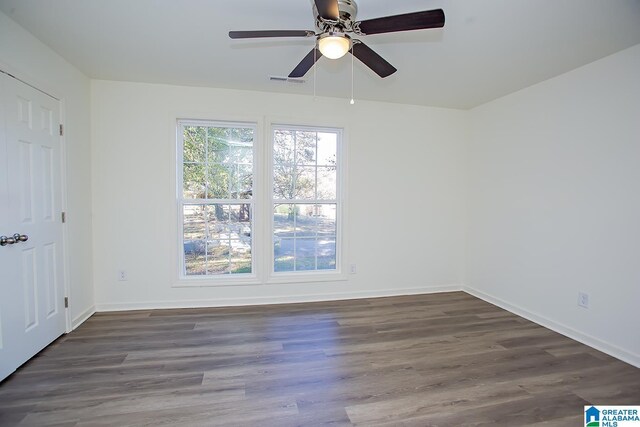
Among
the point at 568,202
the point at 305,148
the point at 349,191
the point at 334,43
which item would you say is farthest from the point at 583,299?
the point at 305,148

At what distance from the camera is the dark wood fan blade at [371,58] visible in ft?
5.86

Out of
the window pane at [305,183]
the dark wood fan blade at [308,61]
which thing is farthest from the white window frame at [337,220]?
the dark wood fan blade at [308,61]

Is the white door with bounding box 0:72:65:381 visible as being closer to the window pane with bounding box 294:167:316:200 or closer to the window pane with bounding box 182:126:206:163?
the window pane with bounding box 182:126:206:163

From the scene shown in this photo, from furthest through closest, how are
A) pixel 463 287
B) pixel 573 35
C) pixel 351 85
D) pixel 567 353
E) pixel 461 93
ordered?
pixel 463 287, pixel 461 93, pixel 351 85, pixel 567 353, pixel 573 35

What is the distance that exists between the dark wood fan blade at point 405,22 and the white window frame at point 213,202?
210 centimetres

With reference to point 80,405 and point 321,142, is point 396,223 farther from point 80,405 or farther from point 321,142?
point 80,405

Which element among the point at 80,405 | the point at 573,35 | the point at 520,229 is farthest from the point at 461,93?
the point at 80,405

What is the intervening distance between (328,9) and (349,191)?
239cm

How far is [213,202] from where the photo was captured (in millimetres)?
3436

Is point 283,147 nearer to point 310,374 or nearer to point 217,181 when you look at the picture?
point 217,181

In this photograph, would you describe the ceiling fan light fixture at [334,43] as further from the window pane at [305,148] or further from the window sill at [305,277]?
the window sill at [305,277]

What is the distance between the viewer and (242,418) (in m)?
1.70

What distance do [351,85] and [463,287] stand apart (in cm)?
305

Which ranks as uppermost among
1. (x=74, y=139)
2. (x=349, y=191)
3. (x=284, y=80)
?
(x=284, y=80)
